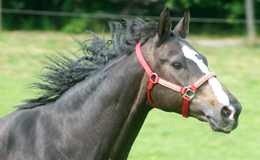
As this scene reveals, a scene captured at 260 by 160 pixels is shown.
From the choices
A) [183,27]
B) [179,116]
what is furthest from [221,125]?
[179,116]

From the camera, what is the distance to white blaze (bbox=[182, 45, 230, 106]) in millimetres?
2834

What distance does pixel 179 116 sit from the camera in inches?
324

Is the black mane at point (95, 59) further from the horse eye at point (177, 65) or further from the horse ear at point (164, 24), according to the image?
the horse eye at point (177, 65)

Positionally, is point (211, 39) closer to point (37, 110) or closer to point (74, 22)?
→ point (74, 22)

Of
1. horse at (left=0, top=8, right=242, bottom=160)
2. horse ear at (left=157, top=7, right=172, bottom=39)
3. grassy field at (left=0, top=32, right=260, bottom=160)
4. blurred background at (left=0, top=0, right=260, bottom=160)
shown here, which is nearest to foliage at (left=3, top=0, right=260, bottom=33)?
blurred background at (left=0, top=0, right=260, bottom=160)

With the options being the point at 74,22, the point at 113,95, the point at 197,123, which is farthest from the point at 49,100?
the point at 74,22

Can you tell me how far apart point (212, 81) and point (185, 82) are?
207 mm

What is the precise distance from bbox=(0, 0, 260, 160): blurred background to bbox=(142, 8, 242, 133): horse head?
0.29m

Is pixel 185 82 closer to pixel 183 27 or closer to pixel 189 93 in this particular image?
pixel 189 93

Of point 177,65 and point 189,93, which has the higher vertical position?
point 177,65

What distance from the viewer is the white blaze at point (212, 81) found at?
2.83 meters

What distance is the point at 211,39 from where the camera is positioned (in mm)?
14102

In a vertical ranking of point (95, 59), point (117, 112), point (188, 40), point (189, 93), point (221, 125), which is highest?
point (95, 59)

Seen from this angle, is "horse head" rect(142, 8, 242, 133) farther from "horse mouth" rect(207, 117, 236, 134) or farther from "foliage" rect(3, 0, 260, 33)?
"foliage" rect(3, 0, 260, 33)
